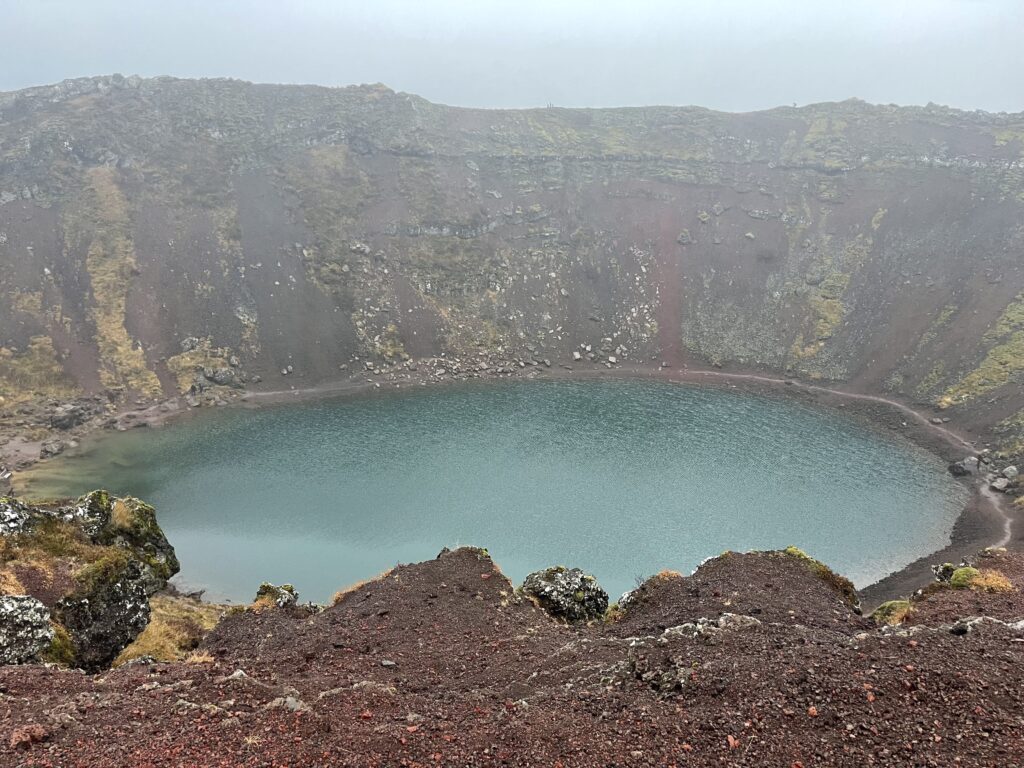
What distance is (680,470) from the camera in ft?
214

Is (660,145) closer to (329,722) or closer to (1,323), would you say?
(1,323)

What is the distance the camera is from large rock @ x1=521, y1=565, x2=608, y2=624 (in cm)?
2711

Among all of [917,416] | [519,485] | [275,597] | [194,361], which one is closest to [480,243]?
[194,361]

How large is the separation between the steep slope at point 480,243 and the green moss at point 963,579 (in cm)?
5661

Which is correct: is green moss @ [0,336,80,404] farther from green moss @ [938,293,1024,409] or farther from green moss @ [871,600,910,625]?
green moss @ [938,293,1024,409]

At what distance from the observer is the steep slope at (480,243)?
300 ft

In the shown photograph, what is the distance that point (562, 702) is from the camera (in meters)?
14.9

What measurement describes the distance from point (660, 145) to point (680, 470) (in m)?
108

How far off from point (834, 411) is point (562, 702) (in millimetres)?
81674

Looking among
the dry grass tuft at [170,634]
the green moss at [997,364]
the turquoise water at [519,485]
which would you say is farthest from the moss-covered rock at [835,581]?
the green moss at [997,364]

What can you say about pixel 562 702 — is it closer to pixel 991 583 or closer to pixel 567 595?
pixel 567 595

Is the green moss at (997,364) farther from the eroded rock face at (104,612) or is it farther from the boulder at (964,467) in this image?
the eroded rock face at (104,612)

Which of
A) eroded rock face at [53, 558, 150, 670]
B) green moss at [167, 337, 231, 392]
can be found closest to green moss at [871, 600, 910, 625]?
eroded rock face at [53, 558, 150, 670]

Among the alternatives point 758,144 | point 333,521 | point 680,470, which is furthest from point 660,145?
point 333,521
